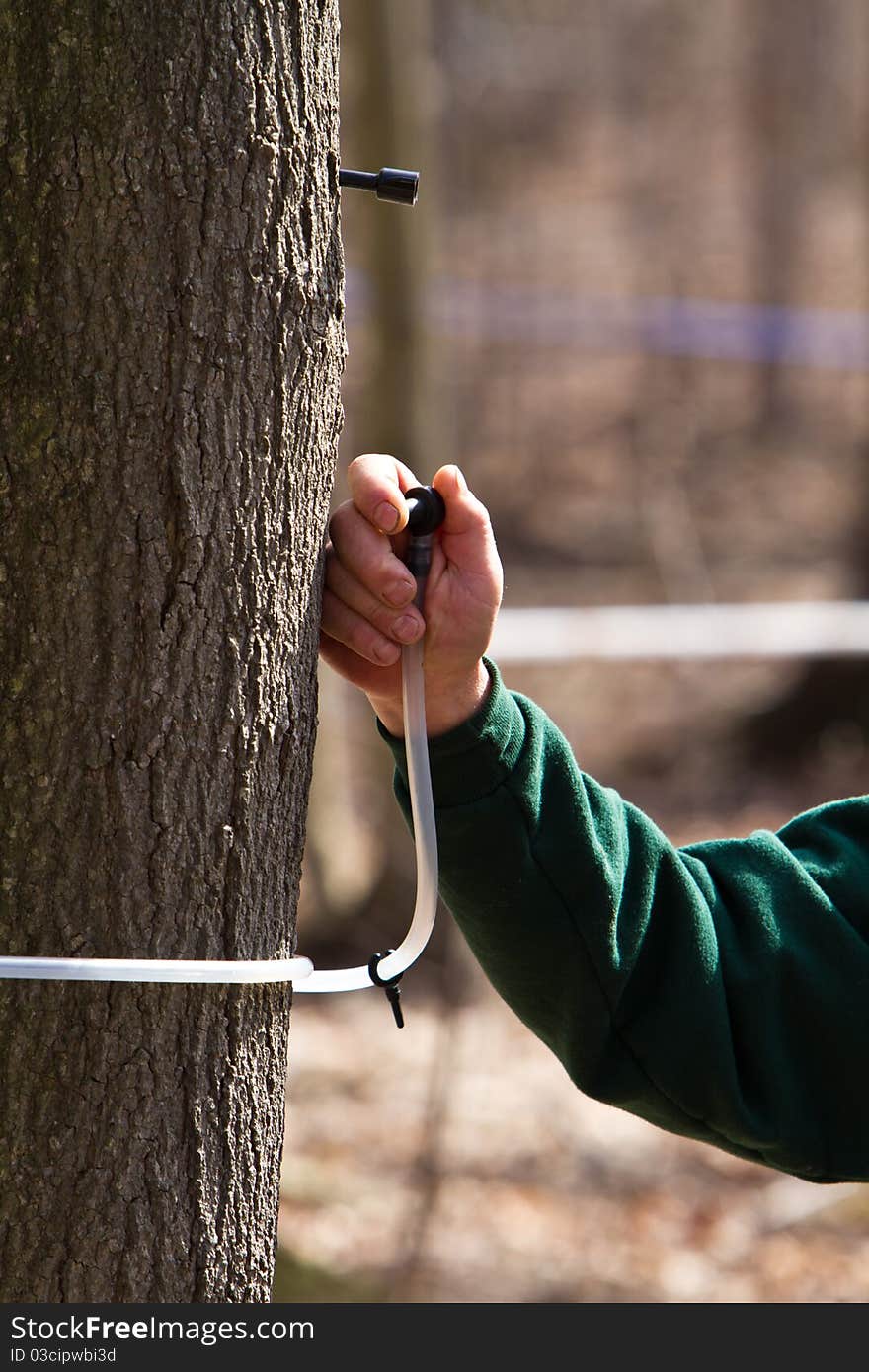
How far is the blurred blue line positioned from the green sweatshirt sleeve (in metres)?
12.8

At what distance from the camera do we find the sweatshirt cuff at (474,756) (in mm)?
1404

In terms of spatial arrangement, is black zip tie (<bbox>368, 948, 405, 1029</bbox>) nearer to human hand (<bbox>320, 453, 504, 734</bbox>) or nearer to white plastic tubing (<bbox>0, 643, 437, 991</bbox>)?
white plastic tubing (<bbox>0, 643, 437, 991</bbox>)

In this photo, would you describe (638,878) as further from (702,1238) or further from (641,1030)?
(702,1238)

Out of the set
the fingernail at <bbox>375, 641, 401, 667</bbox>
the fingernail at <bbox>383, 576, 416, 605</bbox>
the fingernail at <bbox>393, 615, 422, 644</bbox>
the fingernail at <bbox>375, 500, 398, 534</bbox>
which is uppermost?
the fingernail at <bbox>375, 500, 398, 534</bbox>

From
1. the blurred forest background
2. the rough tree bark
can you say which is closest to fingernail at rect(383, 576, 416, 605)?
the rough tree bark

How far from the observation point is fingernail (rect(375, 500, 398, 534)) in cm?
126

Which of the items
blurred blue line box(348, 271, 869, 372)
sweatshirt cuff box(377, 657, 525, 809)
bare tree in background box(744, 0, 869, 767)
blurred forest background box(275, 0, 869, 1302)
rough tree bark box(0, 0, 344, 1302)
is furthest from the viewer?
bare tree in background box(744, 0, 869, 767)

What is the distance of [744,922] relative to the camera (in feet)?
5.10

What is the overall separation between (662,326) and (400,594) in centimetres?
1624

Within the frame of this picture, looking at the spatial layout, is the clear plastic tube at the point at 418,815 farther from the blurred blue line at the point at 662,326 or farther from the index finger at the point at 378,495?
the blurred blue line at the point at 662,326

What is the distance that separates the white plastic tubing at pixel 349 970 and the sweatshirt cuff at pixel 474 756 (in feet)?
0.12

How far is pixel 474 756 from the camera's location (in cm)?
140

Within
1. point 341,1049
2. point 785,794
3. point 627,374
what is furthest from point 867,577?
point 627,374

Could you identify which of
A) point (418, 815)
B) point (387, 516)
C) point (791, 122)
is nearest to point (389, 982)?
point (418, 815)
